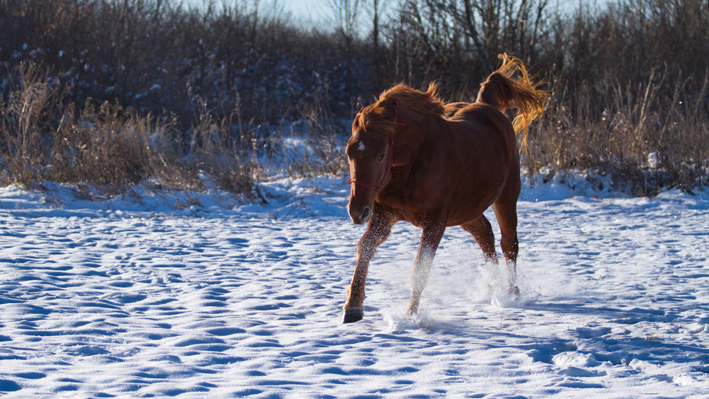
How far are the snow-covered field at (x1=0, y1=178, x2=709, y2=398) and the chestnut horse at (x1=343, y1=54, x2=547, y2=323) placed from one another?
44cm

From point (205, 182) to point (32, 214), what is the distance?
2646 millimetres

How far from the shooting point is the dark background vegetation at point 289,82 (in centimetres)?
920

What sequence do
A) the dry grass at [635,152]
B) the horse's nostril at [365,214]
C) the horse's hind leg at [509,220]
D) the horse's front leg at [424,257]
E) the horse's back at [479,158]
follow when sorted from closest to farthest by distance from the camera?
the horse's nostril at [365,214], the horse's front leg at [424,257], the horse's back at [479,158], the horse's hind leg at [509,220], the dry grass at [635,152]

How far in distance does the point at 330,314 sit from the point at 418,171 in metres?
1.15

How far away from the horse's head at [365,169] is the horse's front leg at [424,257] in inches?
21.0

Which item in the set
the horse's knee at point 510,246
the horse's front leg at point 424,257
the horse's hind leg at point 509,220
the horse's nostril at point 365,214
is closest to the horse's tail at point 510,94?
the horse's hind leg at point 509,220

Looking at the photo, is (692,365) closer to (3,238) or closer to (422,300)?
(422,300)

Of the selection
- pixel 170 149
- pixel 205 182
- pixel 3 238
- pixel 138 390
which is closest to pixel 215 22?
pixel 170 149

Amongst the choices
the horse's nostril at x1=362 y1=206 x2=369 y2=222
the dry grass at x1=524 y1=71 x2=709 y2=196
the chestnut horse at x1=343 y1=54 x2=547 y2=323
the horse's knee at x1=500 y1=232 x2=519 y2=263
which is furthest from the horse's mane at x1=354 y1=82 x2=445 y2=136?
the dry grass at x1=524 y1=71 x2=709 y2=196

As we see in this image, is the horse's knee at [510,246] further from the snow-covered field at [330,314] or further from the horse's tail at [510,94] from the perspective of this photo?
the horse's tail at [510,94]

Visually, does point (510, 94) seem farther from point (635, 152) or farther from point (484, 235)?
point (635, 152)

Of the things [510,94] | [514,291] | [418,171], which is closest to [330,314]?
[418,171]

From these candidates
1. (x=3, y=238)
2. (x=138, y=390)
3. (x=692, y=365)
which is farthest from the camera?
(x=3, y=238)

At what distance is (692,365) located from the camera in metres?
2.59
